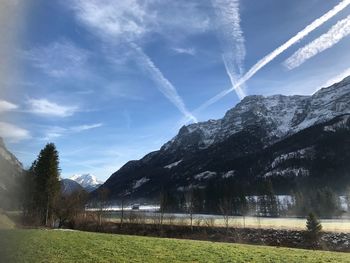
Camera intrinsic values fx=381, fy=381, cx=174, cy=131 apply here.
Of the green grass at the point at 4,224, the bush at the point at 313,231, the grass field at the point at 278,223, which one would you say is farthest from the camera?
the grass field at the point at 278,223

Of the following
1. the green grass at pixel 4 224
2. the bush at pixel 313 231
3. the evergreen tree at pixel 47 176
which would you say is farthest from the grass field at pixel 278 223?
the green grass at pixel 4 224

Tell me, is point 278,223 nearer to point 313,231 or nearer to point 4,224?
point 313,231

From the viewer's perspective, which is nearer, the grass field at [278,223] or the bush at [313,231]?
the bush at [313,231]

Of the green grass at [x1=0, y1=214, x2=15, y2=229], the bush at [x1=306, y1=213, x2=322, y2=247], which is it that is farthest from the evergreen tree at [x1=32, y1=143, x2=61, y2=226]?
the bush at [x1=306, y1=213, x2=322, y2=247]

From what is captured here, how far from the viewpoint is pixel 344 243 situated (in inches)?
2931

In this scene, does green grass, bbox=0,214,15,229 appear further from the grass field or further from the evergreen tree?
the grass field

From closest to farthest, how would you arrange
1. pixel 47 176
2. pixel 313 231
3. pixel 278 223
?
pixel 313 231
pixel 47 176
pixel 278 223

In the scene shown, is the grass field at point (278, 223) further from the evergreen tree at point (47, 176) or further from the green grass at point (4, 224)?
the green grass at point (4, 224)

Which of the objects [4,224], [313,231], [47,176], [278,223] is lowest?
[313,231]

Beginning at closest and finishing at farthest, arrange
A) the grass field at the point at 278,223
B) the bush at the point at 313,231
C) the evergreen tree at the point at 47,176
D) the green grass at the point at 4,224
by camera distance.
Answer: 1. the green grass at the point at 4,224
2. the bush at the point at 313,231
3. the evergreen tree at the point at 47,176
4. the grass field at the point at 278,223

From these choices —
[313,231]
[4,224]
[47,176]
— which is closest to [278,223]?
[313,231]

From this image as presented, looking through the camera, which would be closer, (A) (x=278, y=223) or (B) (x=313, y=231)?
(B) (x=313, y=231)

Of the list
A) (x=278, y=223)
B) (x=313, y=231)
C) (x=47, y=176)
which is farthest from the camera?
(x=278, y=223)

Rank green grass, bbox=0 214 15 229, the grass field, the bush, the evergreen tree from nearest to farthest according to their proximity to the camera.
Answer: green grass, bbox=0 214 15 229, the bush, the evergreen tree, the grass field
